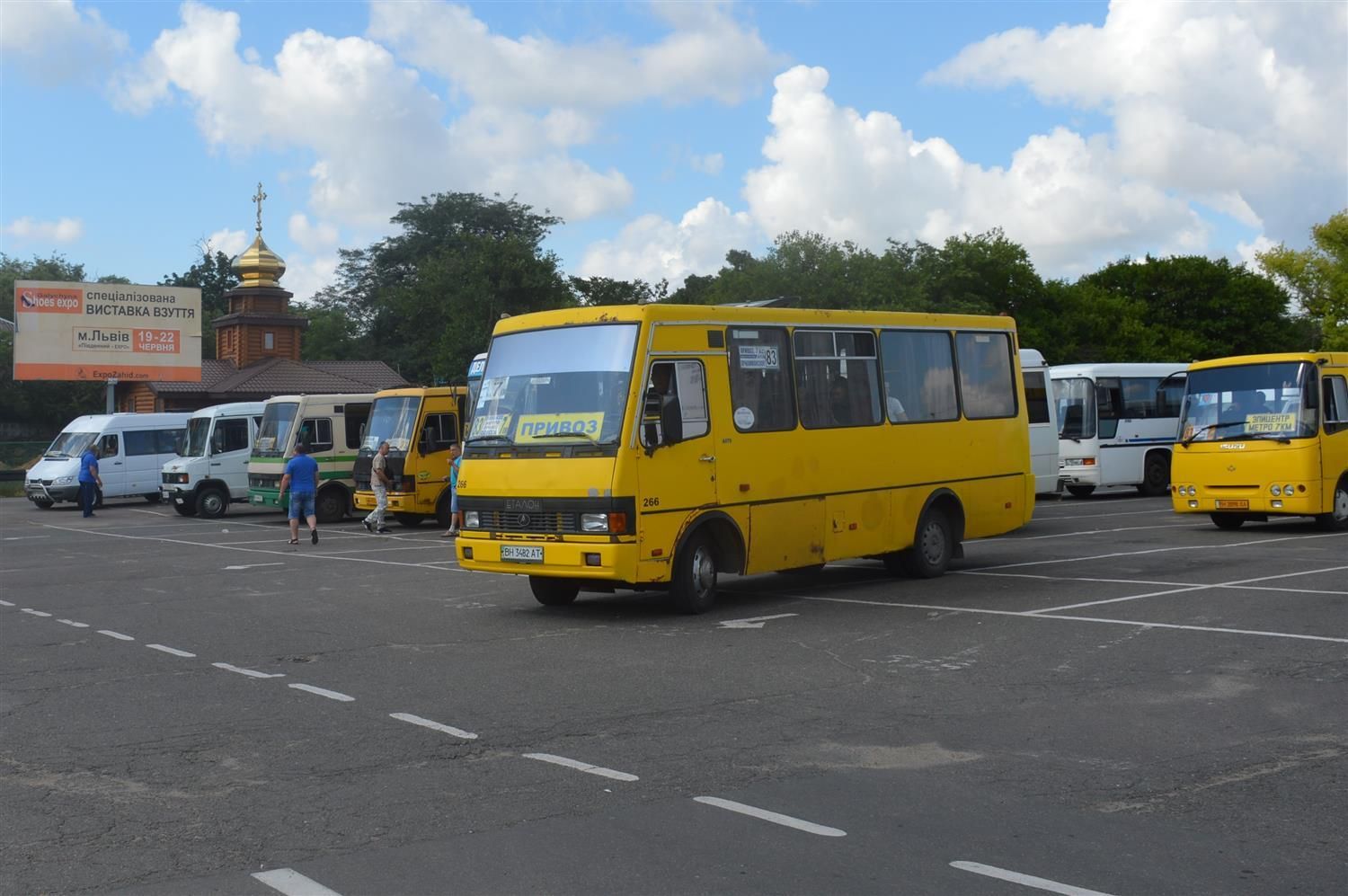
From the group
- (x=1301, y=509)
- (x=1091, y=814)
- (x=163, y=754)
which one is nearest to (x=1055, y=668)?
(x=1091, y=814)

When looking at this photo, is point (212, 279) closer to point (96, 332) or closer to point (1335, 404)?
point (96, 332)

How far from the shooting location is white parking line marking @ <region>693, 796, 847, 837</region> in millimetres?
6148

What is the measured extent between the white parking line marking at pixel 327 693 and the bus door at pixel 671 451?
3.73m

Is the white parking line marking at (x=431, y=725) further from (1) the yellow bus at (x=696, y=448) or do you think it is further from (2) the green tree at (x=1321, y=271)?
(2) the green tree at (x=1321, y=271)

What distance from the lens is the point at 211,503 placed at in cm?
3472

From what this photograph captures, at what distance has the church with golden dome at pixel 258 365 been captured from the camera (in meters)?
63.5

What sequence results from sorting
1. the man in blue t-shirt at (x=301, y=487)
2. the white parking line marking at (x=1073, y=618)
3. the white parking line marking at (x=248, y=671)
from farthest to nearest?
the man in blue t-shirt at (x=301, y=487), the white parking line marking at (x=1073, y=618), the white parking line marking at (x=248, y=671)

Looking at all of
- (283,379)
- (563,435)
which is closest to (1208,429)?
(563,435)

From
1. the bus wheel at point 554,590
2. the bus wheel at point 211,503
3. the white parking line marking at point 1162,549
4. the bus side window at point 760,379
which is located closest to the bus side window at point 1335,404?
the white parking line marking at point 1162,549

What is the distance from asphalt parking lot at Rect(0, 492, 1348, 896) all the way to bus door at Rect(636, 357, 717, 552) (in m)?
0.98

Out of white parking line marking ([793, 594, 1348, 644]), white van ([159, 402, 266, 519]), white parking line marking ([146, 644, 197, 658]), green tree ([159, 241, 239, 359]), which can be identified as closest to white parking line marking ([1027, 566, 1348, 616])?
white parking line marking ([793, 594, 1348, 644])

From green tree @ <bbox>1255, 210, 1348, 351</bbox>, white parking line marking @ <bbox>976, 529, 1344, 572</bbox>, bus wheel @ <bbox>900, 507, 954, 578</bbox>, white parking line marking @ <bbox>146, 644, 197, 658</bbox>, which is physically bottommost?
white parking line marking @ <bbox>146, 644, 197, 658</bbox>

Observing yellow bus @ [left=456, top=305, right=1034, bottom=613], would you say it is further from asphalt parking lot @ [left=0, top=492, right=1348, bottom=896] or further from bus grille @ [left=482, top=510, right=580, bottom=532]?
asphalt parking lot @ [left=0, top=492, right=1348, bottom=896]

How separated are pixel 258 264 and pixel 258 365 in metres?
5.74
